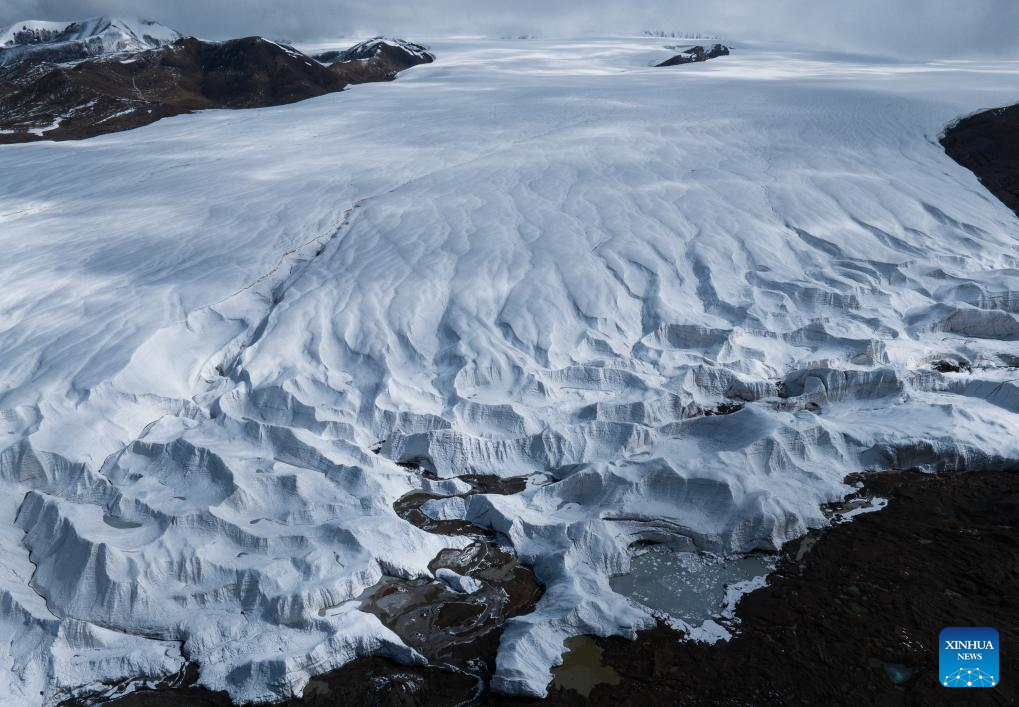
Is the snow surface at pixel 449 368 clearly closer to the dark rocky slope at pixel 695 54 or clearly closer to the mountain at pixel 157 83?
the mountain at pixel 157 83

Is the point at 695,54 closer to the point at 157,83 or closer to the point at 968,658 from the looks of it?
the point at 157,83

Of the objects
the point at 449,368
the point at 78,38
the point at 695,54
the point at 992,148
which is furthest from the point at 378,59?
the point at 449,368

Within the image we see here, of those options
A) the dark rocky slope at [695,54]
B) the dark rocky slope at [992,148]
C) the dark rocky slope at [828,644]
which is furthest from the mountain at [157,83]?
the dark rocky slope at [828,644]

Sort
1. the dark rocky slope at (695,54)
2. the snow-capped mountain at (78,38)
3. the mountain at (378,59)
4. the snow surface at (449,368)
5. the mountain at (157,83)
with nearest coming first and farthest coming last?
the snow surface at (449,368) < the mountain at (157,83) < the dark rocky slope at (695,54) < the mountain at (378,59) < the snow-capped mountain at (78,38)

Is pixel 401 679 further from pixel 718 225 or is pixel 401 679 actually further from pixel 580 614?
pixel 718 225

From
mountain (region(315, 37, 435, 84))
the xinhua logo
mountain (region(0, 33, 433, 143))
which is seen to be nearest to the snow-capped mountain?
mountain (region(0, 33, 433, 143))

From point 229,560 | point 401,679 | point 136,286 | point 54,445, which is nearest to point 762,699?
point 401,679
